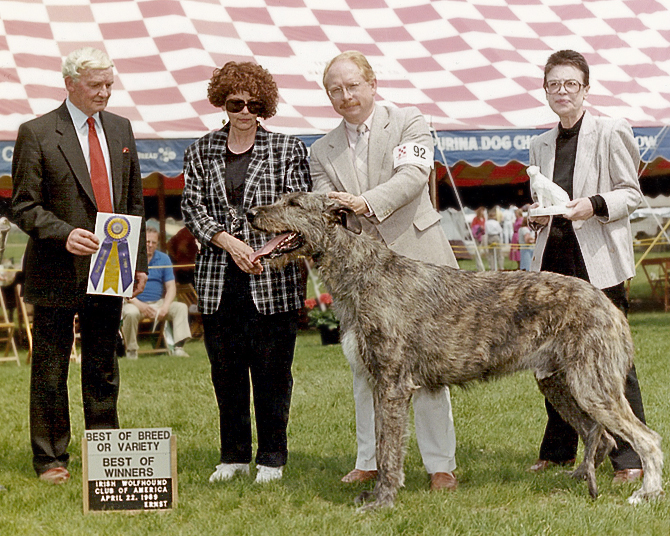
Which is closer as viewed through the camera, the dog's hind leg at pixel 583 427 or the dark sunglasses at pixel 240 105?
the dog's hind leg at pixel 583 427

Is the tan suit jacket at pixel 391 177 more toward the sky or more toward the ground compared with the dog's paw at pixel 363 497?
more toward the sky

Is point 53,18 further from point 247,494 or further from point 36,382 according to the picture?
point 247,494

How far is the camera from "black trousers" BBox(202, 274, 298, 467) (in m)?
4.40

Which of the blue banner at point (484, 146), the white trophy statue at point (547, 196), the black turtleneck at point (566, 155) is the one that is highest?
the blue banner at point (484, 146)

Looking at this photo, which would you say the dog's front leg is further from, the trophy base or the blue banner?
the blue banner

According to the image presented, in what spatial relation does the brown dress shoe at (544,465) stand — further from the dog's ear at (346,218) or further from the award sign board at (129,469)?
the award sign board at (129,469)

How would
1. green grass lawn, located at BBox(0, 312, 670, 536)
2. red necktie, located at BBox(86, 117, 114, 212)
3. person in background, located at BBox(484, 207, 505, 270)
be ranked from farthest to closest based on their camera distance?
person in background, located at BBox(484, 207, 505, 270) → red necktie, located at BBox(86, 117, 114, 212) → green grass lawn, located at BBox(0, 312, 670, 536)

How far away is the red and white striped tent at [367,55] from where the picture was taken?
9.18 meters

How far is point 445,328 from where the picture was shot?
400cm

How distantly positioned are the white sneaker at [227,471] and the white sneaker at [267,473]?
0.35 ft

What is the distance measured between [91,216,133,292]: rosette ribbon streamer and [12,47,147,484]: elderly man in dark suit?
0.26 feet

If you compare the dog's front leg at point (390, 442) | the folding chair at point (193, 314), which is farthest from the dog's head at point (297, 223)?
the folding chair at point (193, 314)

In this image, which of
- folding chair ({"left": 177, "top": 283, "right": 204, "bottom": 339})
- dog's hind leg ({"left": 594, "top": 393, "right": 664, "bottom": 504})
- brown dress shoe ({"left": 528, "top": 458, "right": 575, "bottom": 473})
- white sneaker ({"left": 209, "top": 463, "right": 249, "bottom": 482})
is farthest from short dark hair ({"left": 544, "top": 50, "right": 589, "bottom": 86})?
folding chair ({"left": 177, "top": 283, "right": 204, "bottom": 339})

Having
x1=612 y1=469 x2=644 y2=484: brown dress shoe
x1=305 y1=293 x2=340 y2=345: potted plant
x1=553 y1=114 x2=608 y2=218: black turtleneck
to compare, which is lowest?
x1=612 y1=469 x2=644 y2=484: brown dress shoe
